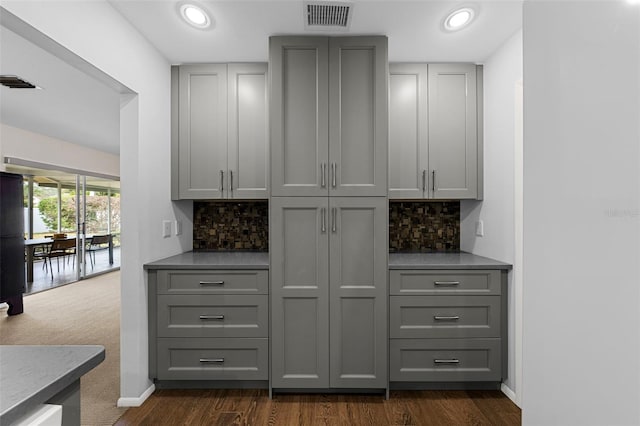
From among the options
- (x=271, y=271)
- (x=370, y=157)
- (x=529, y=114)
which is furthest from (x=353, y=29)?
(x=529, y=114)

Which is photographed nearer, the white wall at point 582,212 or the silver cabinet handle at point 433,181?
the white wall at point 582,212

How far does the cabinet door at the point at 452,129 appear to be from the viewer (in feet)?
8.48

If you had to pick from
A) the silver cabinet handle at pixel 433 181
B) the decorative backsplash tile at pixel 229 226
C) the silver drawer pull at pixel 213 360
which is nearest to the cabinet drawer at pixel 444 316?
the silver cabinet handle at pixel 433 181

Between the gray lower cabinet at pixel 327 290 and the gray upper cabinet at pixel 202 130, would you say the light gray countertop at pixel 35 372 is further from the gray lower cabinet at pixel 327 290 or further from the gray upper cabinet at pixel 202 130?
the gray upper cabinet at pixel 202 130

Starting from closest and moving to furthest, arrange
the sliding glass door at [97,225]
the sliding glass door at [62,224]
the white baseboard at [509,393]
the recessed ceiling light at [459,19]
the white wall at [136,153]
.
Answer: the white wall at [136,153] → the recessed ceiling light at [459,19] → the white baseboard at [509,393] → the sliding glass door at [62,224] → the sliding glass door at [97,225]

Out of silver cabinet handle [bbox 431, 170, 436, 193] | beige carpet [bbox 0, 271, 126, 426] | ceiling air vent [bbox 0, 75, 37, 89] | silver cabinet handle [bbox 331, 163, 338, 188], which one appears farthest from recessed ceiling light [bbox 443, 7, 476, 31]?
ceiling air vent [bbox 0, 75, 37, 89]

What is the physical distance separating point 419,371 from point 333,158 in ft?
5.03

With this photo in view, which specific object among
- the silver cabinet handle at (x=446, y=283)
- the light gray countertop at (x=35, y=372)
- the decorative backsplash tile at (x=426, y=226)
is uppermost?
the decorative backsplash tile at (x=426, y=226)

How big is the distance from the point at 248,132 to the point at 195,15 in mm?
831

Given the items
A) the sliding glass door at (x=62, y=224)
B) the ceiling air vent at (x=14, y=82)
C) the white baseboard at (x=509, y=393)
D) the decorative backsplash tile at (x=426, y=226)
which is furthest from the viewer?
the sliding glass door at (x=62, y=224)

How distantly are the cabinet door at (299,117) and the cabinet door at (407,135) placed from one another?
60cm

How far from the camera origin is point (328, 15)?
2051mm

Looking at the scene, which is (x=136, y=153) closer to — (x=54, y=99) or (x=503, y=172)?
(x=503, y=172)

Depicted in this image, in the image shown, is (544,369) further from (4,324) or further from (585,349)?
(4,324)
